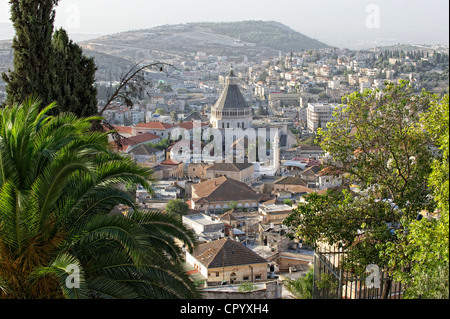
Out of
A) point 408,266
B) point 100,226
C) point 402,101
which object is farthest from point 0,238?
point 402,101

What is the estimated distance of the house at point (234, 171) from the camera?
26916mm

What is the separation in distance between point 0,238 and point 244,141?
3136 centimetres

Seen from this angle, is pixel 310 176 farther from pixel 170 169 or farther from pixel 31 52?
pixel 31 52

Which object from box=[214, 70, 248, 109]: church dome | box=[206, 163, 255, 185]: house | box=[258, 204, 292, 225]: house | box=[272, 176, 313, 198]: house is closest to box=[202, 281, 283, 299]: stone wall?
box=[258, 204, 292, 225]: house

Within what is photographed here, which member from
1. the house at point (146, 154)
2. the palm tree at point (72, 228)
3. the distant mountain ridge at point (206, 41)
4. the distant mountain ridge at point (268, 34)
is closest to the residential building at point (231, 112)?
the house at point (146, 154)

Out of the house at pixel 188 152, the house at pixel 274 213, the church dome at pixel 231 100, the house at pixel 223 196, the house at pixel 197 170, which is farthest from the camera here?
the church dome at pixel 231 100

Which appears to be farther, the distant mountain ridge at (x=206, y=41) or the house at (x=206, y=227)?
the distant mountain ridge at (x=206, y=41)

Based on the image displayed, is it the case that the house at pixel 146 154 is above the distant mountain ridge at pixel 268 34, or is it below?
below

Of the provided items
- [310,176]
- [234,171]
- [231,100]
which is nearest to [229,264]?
[310,176]

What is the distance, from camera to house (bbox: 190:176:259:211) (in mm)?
22141

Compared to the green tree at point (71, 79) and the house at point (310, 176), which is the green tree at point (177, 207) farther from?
the green tree at point (71, 79)

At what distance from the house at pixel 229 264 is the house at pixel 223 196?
9.87m
